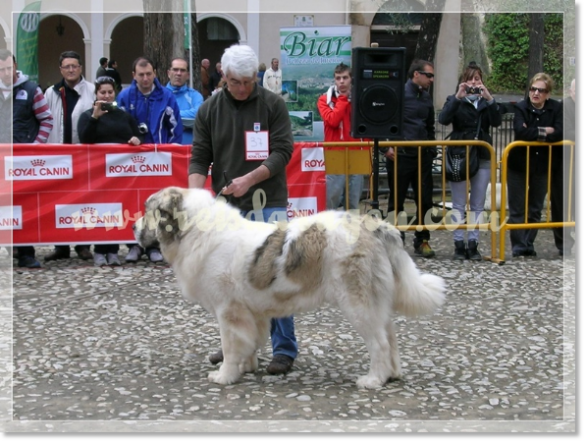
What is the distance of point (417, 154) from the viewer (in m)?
9.90

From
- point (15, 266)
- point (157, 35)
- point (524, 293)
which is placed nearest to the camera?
point (524, 293)

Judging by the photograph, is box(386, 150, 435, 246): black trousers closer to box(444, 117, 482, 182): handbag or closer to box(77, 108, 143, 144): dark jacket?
box(444, 117, 482, 182): handbag

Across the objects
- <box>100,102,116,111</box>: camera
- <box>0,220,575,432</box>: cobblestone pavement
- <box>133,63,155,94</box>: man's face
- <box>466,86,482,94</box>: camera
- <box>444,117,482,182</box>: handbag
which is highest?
<box>133,63,155,94</box>: man's face

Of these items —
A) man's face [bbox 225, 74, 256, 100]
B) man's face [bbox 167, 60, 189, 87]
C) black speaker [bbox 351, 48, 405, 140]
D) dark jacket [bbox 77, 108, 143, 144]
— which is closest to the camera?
man's face [bbox 225, 74, 256, 100]

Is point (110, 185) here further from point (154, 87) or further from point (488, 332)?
point (488, 332)

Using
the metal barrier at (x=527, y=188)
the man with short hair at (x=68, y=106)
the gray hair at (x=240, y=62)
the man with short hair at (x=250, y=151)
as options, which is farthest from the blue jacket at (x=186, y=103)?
the gray hair at (x=240, y=62)

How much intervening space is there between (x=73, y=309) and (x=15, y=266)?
2194 millimetres

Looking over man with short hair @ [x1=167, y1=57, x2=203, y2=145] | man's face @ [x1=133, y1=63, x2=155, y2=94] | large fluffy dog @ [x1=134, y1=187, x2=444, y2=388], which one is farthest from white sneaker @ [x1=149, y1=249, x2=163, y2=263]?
large fluffy dog @ [x1=134, y1=187, x2=444, y2=388]

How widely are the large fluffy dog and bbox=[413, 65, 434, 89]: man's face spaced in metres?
5.02

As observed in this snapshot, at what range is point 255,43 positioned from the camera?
29.4m

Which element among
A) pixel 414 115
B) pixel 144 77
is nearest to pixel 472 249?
pixel 414 115

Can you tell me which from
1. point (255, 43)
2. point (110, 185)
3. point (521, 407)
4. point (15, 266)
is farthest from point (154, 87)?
point (255, 43)

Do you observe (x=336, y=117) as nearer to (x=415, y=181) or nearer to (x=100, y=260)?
(x=415, y=181)

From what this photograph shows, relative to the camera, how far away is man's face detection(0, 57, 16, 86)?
914 cm
